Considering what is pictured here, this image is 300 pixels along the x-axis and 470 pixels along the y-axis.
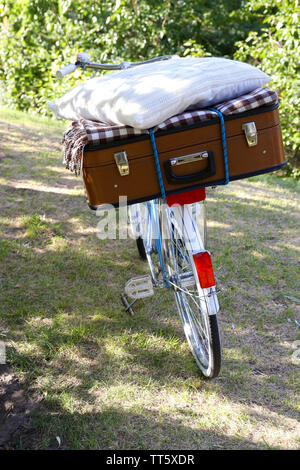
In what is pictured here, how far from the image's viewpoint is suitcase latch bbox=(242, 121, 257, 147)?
1894 mm

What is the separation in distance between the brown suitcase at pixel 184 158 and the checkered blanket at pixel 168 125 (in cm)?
2

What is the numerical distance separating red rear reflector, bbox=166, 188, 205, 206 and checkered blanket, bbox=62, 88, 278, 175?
14.4 inches

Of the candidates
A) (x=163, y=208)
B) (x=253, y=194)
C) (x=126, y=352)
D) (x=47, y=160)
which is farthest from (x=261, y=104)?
(x=47, y=160)

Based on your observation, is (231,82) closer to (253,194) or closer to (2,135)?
(253,194)

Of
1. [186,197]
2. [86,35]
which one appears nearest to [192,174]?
[186,197]

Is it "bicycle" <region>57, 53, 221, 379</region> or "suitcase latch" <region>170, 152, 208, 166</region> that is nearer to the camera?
"suitcase latch" <region>170, 152, 208, 166</region>

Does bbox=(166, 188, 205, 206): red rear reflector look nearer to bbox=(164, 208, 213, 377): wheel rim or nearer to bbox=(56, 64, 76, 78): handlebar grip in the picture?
bbox=(164, 208, 213, 377): wheel rim

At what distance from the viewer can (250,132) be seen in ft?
6.23

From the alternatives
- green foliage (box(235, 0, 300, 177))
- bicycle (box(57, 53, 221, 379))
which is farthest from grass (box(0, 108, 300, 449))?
green foliage (box(235, 0, 300, 177))

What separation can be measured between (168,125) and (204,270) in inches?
26.6

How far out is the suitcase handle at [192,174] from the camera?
1896mm

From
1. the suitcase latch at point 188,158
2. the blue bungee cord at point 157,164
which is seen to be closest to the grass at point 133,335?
the blue bungee cord at point 157,164

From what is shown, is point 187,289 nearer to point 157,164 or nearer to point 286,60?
point 157,164

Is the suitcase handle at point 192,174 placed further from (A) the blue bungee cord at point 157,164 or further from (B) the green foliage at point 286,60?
(B) the green foliage at point 286,60
